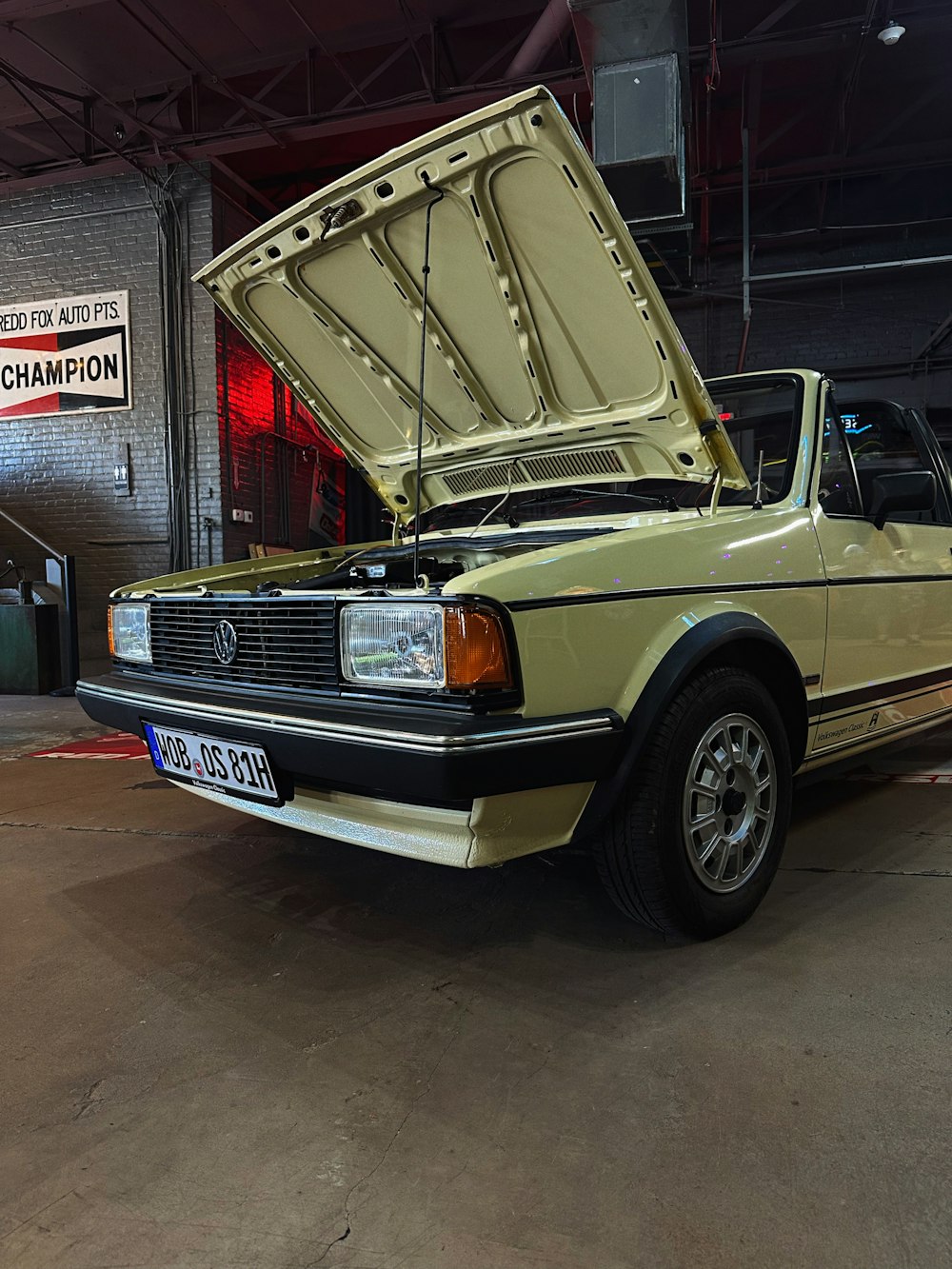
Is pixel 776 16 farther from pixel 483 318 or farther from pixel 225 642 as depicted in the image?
pixel 225 642

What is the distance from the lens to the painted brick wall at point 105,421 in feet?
26.2

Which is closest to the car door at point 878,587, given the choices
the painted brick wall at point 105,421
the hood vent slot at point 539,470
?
the hood vent slot at point 539,470

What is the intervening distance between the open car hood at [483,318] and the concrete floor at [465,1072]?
1333 mm

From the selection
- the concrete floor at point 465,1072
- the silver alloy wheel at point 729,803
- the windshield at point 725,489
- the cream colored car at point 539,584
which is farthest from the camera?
the windshield at point 725,489

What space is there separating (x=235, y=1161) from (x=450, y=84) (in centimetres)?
775

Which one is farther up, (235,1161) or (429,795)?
(429,795)

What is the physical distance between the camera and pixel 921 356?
873cm

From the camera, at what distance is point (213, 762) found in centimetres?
198

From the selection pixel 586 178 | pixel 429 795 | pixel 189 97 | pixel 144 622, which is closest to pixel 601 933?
pixel 429 795

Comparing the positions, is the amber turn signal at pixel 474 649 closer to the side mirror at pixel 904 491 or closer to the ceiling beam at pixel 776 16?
the side mirror at pixel 904 491

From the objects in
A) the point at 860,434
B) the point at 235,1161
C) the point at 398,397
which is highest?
the point at 398,397

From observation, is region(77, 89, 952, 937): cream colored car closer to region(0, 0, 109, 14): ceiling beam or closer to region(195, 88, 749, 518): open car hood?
region(195, 88, 749, 518): open car hood

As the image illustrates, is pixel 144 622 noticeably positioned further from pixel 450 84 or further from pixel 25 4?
pixel 450 84

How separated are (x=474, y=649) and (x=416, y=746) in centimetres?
22
